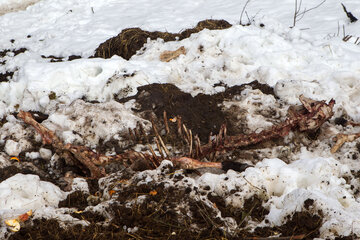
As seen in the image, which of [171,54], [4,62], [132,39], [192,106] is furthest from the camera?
[132,39]

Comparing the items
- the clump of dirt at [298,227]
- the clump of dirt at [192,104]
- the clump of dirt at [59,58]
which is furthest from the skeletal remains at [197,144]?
the clump of dirt at [59,58]

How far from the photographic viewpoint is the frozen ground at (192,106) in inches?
106

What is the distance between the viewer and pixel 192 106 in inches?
181

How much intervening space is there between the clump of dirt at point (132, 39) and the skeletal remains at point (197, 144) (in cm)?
228

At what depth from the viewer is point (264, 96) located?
180 inches

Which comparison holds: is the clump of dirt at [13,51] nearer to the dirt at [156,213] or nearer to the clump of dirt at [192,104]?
the clump of dirt at [192,104]

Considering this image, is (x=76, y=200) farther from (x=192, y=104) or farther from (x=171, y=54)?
(x=171, y=54)

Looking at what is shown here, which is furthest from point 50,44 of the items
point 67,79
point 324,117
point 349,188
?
point 349,188

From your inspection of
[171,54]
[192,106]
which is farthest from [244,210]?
[171,54]

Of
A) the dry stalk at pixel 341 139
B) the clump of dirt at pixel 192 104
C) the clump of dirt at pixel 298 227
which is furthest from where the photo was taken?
the clump of dirt at pixel 192 104

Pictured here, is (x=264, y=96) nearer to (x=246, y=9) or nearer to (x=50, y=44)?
(x=246, y=9)

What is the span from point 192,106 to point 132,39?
91.0 inches

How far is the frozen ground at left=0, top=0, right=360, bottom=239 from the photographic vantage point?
2701 millimetres

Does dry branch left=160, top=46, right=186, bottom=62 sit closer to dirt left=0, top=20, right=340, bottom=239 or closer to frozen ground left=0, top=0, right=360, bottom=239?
frozen ground left=0, top=0, right=360, bottom=239
